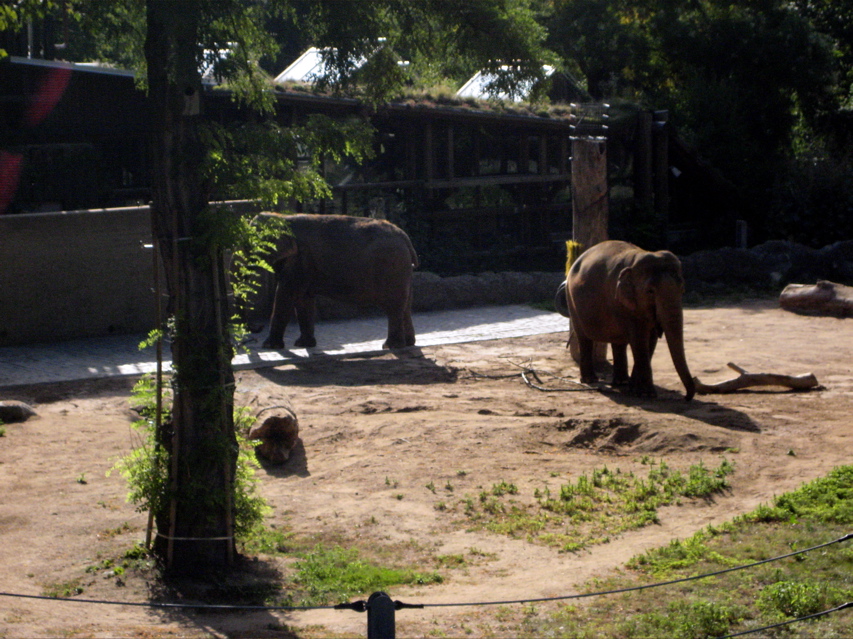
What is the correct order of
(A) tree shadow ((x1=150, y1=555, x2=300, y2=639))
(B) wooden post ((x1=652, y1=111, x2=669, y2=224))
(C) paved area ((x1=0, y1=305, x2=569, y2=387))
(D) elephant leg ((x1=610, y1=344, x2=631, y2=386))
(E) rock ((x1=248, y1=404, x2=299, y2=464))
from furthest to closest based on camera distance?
(B) wooden post ((x1=652, y1=111, x2=669, y2=224)), (C) paved area ((x1=0, y1=305, x2=569, y2=387)), (D) elephant leg ((x1=610, y1=344, x2=631, y2=386)), (E) rock ((x1=248, y1=404, x2=299, y2=464)), (A) tree shadow ((x1=150, y1=555, x2=300, y2=639))

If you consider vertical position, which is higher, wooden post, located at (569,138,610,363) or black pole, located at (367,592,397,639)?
wooden post, located at (569,138,610,363)

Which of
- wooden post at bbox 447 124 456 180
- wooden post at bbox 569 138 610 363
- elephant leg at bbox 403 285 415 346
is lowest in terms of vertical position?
elephant leg at bbox 403 285 415 346

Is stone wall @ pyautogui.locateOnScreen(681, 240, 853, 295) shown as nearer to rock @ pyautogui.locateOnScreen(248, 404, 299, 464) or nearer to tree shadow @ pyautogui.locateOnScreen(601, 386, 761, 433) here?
tree shadow @ pyautogui.locateOnScreen(601, 386, 761, 433)

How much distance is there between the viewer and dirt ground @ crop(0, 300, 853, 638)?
569 centimetres

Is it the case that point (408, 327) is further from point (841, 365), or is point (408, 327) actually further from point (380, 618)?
point (380, 618)

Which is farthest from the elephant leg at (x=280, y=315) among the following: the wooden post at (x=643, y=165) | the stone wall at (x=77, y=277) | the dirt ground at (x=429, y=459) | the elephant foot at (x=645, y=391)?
the wooden post at (x=643, y=165)

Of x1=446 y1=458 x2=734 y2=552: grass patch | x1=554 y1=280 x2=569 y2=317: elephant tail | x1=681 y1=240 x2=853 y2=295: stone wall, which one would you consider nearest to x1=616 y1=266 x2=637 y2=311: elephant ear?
x1=554 y1=280 x2=569 y2=317: elephant tail

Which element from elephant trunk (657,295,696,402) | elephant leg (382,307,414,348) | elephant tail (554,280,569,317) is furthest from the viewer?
elephant leg (382,307,414,348)

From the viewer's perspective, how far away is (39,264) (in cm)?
1366

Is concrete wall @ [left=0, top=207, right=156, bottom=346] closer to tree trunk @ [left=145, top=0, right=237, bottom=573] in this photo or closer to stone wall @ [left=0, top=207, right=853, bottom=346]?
stone wall @ [left=0, top=207, right=853, bottom=346]

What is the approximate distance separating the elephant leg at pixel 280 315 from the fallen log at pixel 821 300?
8.10 meters

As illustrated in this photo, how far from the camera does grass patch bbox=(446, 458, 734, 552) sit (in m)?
6.96

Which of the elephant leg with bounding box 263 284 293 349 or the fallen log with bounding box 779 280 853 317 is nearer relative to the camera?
the elephant leg with bounding box 263 284 293 349

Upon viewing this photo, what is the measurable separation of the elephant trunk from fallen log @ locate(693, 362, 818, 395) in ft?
1.25
